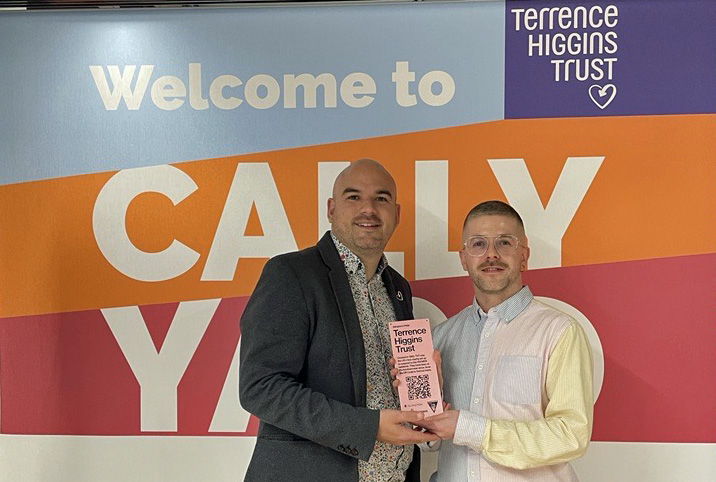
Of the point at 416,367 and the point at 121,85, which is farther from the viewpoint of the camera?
the point at 121,85

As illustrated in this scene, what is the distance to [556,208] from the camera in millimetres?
3148

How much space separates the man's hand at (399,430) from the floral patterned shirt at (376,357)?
17 cm

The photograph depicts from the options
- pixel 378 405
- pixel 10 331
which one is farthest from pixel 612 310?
pixel 10 331

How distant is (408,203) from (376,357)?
867mm

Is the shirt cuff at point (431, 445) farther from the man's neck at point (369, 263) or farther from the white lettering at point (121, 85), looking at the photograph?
the white lettering at point (121, 85)

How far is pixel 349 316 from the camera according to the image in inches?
97.7

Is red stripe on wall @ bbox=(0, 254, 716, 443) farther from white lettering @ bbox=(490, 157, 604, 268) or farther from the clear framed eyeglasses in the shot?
the clear framed eyeglasses

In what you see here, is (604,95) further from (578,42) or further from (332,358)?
(332,358)

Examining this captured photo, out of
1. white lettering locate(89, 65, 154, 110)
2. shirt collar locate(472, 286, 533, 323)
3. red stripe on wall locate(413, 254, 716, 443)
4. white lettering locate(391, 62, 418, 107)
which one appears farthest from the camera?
white lettering locate(89, 65, 154, 110)

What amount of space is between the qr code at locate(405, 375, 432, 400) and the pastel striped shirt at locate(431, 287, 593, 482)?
0.42 feet

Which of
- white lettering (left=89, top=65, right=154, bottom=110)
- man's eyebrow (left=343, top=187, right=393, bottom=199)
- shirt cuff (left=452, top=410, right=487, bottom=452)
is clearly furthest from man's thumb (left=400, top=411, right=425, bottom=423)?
white lettering (left=89, top=65, right=154, bottom=110)

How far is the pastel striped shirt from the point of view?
220 cm

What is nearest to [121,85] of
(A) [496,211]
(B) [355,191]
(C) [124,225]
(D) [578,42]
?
(C) [124,225]

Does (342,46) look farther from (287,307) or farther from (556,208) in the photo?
(287,307)
